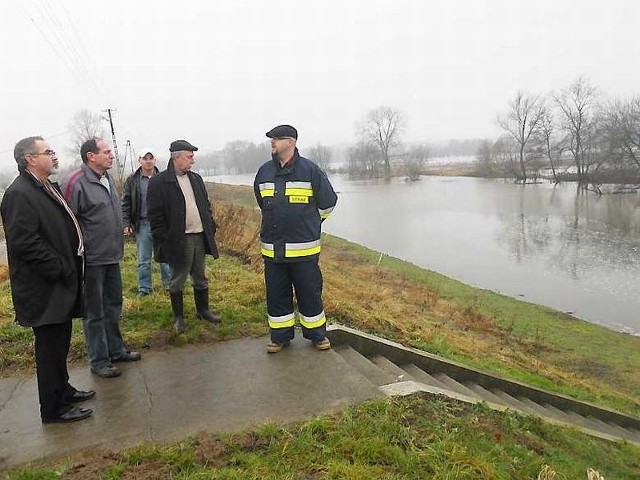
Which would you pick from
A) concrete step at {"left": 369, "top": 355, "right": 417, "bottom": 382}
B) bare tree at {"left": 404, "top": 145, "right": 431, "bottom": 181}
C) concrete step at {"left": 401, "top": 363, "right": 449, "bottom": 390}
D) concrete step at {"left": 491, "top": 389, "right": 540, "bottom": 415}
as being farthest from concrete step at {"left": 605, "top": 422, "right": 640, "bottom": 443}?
bare tree at {"left": 404, "top": 145, "right": 431, "bottom": 181}

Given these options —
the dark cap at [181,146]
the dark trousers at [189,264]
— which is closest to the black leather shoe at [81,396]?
the dark trousers at [189,264]

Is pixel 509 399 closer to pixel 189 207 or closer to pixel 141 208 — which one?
pixel 189 207

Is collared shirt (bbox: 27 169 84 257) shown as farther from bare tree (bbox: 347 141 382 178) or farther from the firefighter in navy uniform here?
bare tree (bbox: 347 141 382 178)

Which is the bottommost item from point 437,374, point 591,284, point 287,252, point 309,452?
point 591,284

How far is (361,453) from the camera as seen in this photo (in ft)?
9.36

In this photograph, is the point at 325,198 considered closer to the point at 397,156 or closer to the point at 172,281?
the point at 172,281

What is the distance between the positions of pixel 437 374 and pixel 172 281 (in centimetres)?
294

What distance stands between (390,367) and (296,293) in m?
1.16

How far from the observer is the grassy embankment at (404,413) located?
9.18 ft

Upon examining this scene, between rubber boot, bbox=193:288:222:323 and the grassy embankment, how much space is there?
123 millimetres

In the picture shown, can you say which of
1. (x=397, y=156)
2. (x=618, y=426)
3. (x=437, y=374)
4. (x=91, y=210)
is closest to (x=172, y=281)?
(x=91, y=210)

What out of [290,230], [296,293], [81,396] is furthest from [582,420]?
[81,396]

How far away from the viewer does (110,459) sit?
2.87 metres

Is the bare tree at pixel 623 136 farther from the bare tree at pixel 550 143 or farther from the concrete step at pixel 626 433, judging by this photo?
the concrete step at pixel 626 433
